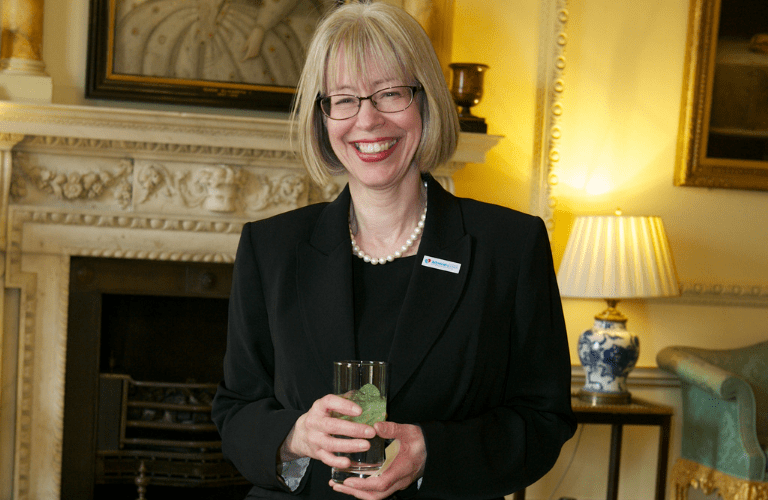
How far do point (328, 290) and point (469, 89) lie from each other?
2.26 meters

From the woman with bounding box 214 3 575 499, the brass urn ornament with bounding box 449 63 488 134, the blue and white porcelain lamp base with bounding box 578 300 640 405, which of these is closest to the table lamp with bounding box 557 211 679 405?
the blue and white porcelain lamp base with bounding box 578 300 640 405

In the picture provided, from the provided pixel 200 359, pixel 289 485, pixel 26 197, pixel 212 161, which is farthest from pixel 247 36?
pixel 289 485

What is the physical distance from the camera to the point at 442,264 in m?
1.41

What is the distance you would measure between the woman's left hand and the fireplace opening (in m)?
2.53

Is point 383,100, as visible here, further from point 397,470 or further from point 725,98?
point 725,98

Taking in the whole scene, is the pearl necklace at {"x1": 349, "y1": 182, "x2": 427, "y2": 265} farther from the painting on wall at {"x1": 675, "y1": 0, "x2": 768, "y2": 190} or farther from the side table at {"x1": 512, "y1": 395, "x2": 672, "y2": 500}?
the painting on wall at {"x1": 675, "y1": 0, "x2": 768, "y2": 190}

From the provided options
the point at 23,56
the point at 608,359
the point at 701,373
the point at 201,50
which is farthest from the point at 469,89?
the point at 23,56

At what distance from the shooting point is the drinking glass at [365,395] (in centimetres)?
110

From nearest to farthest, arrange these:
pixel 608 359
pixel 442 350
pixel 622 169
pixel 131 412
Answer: pixel 442 350 < pixel 608 359 < pixel 131 412 < pixel 622 169

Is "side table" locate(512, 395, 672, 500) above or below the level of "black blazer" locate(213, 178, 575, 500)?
below

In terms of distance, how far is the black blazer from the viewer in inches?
52.7

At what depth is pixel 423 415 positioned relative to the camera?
4.45 ft

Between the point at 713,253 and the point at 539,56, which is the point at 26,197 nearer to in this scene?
the point at 539,56

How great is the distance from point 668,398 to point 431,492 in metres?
3.12
